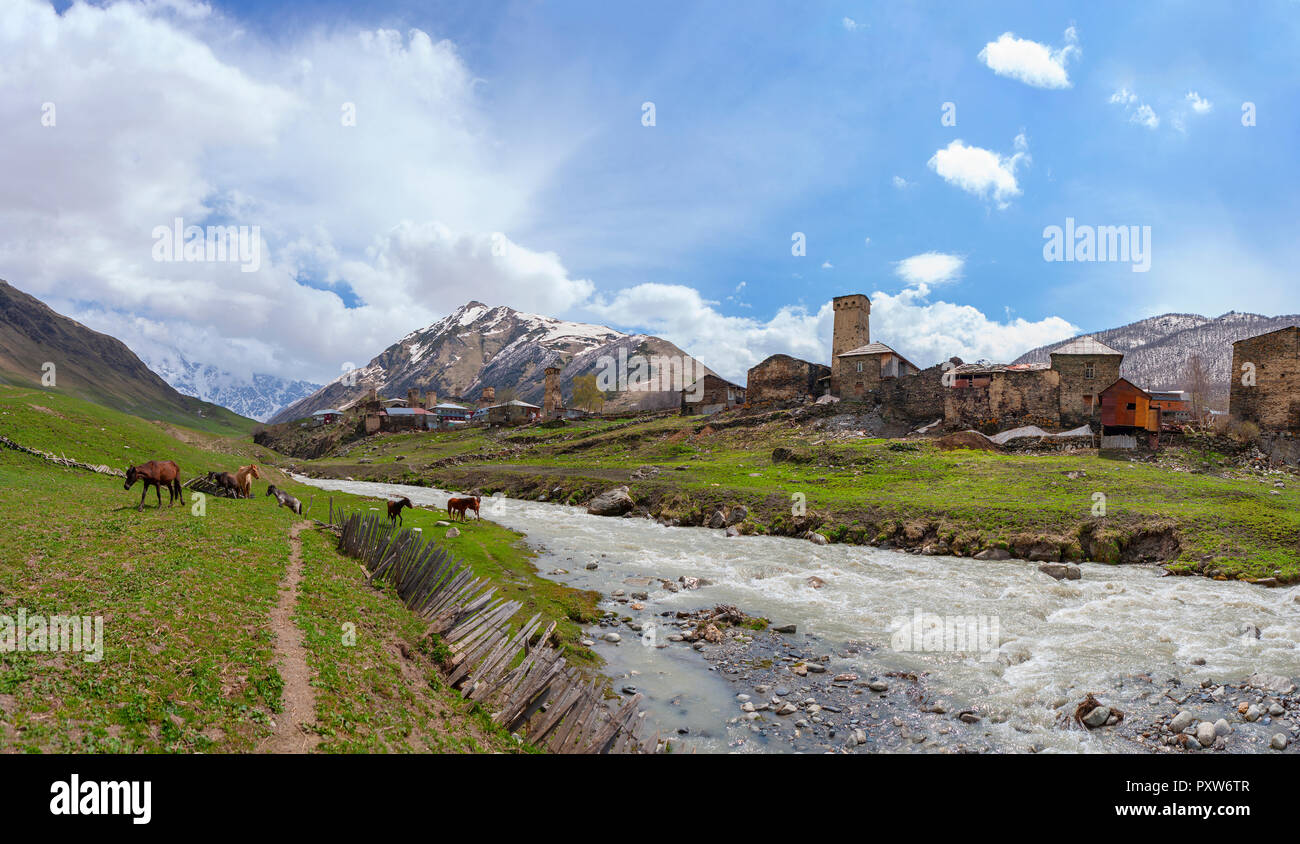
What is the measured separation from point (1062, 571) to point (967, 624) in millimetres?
8135

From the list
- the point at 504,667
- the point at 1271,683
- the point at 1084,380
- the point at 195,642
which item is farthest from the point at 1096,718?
the point at 1084,380

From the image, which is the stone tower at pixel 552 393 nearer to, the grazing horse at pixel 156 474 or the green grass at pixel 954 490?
the green grass at pixel 954 490

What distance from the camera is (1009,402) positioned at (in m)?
54.7

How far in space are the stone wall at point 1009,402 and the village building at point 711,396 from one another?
36.7 metres

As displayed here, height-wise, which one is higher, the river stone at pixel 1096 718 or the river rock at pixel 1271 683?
the river rock at pixel 1271 683

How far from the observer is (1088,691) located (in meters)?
12.6

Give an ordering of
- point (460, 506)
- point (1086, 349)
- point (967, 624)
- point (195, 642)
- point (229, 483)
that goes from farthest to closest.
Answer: point (1086, 349)
point (460, 506)
point (229, 483)
point (967, 624)
point (195, 642)

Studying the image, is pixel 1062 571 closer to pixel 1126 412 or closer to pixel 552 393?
pixel 1126 412

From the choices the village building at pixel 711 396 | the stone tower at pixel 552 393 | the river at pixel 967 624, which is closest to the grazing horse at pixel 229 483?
the river at pixel 967 624

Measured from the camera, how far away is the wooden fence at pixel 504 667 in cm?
923

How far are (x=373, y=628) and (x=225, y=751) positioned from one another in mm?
5872

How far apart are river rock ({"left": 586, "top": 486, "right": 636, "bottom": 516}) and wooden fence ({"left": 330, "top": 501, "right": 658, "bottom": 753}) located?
2428 cm
